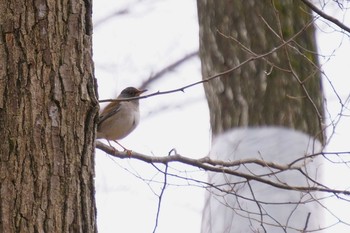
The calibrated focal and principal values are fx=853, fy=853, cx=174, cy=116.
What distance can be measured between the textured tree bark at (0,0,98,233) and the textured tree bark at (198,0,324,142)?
271cm

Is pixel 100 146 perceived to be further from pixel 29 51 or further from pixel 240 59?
pixel 29 51

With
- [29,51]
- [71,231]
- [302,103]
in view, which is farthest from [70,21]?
[302,103]

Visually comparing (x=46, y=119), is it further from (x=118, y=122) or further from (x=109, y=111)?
(x=109, y=111)

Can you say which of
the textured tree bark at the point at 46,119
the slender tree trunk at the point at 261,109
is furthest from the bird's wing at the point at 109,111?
the textured tree bark at the point at 46,119

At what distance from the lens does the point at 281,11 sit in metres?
6.36

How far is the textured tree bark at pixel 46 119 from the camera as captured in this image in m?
2.83

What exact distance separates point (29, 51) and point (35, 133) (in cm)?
30

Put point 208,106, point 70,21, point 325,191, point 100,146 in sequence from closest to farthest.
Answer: point 70,21
point 325,191
point 100,146
point 208,106

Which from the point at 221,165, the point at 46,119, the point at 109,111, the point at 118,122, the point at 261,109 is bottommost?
the point at 46,119

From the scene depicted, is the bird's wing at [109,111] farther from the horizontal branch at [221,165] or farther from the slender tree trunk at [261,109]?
the horizontal branch at [221,165]

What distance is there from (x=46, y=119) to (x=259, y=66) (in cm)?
337

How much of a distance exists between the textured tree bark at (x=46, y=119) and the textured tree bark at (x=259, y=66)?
2706 millimetres

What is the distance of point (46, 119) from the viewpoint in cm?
294

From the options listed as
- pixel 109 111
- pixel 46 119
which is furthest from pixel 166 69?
pixel 46 119
